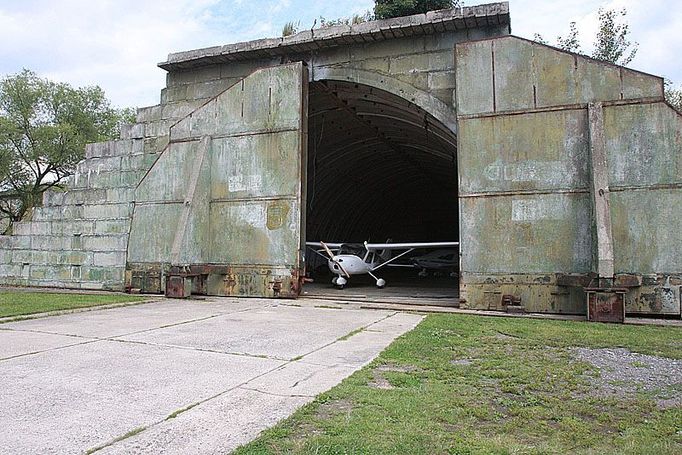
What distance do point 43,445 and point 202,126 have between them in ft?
33.2

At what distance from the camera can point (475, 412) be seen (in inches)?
135

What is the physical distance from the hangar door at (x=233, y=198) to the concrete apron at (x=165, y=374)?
3045 mm

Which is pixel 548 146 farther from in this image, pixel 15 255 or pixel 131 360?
pixel 15 255

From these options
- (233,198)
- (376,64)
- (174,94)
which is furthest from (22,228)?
(376,64)

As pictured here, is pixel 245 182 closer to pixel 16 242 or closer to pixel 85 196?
pixel 85 196

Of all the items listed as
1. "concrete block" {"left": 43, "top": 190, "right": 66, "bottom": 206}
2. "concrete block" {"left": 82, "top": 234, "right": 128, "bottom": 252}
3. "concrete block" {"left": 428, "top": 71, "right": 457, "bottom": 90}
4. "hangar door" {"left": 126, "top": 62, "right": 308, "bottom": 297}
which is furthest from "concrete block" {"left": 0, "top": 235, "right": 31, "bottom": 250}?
"concrete block" {"left": 428, "top": 71, "right": 457, "bottom": 90}

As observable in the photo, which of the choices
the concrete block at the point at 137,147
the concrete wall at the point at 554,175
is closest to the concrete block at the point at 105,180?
the concrete block at the point at 137,147

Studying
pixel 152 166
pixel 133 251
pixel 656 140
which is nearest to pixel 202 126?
pixel 152 166

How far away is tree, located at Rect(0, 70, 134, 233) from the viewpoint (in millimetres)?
30234

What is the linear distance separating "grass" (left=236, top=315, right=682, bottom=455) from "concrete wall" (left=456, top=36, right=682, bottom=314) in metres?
3.18

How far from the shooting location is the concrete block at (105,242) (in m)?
13.0

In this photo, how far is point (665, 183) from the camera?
833 centimetres

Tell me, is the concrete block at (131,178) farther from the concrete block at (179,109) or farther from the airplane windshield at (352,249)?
the airplane windshield at (352,249)

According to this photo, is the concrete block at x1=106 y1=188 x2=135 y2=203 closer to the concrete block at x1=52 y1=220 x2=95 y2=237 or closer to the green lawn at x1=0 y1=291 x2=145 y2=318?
the concrete block at x1=52 y1=220 x2=95 y2=237
